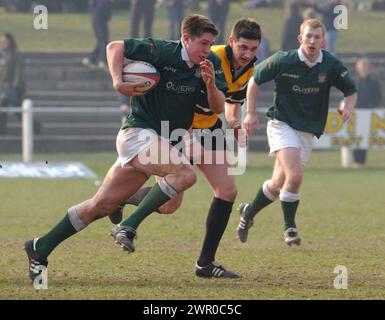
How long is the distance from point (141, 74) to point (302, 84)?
8.91 feet

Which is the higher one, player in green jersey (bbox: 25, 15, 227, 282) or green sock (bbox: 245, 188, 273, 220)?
player in green jersey (bbox: 25, 15, 227, 282)

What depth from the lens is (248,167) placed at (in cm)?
2039

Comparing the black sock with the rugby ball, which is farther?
the black sock

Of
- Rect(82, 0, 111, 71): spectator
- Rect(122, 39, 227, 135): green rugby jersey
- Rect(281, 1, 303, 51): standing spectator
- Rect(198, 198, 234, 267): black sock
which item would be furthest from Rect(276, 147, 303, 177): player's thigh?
Rect(82, 0, 111, 71): spectator

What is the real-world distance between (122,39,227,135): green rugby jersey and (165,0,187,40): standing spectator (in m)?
15.4

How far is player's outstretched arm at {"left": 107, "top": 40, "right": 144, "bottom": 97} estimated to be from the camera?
26.8ft

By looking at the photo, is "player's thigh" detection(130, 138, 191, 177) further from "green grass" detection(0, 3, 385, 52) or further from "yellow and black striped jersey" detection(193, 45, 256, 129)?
"green grass" detection(0, 3, 385, 52)

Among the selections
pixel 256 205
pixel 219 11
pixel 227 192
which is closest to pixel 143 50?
pixel 227 192

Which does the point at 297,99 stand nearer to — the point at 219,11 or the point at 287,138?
the point at 287,138

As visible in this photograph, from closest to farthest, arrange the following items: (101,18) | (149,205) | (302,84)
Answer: (149,205) < (302,84) < (101,18)

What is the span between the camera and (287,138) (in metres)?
10.6

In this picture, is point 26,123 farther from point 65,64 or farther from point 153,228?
point 153,228

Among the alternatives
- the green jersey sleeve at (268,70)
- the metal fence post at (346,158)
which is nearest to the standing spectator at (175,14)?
the metal fence post at (346,158)
